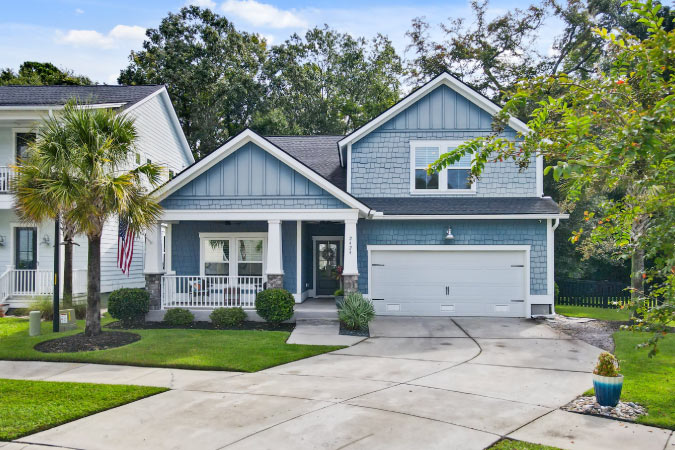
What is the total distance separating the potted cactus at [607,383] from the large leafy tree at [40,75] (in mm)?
36331

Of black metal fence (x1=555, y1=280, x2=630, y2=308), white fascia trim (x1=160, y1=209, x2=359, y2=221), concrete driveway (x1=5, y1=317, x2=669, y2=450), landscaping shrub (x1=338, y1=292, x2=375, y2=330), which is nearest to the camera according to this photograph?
concrete driveway (x1=5, y1=317, x2=669, y2=450)

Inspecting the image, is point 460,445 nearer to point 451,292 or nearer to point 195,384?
point 195,384

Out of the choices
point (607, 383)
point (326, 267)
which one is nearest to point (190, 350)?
point (607, 383)

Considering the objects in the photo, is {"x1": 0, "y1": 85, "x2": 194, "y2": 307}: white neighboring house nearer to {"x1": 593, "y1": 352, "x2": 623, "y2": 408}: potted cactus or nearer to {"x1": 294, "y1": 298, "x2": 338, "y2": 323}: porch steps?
{"x1": 294, "y1": 298, "x2": 338, "y2": 323}: porch steps

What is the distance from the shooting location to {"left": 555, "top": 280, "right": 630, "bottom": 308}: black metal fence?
18.9 m

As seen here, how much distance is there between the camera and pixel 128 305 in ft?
44.1

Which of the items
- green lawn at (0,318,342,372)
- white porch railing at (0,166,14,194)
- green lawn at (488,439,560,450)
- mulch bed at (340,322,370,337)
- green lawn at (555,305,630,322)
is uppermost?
white porch railing at (0,166,14,194)

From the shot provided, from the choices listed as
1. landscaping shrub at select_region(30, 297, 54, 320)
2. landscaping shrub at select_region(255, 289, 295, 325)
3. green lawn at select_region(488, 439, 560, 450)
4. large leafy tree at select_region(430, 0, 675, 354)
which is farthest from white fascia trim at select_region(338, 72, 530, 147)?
green lawn at select_region(488, 439, 560, 450)

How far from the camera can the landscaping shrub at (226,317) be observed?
44.2 feet

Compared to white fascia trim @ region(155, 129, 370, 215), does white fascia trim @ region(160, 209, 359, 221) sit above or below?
below

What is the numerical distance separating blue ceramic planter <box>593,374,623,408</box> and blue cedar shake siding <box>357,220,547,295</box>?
8852 millimetres

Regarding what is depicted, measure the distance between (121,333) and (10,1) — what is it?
9.13m

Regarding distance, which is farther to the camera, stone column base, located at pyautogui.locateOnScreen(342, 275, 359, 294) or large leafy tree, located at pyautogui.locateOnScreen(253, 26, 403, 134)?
large leafy tree, located at pyautogui.locateOnScreen(253, 26, 403, 134)

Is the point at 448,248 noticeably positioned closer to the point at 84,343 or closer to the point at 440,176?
the point at 440,176
